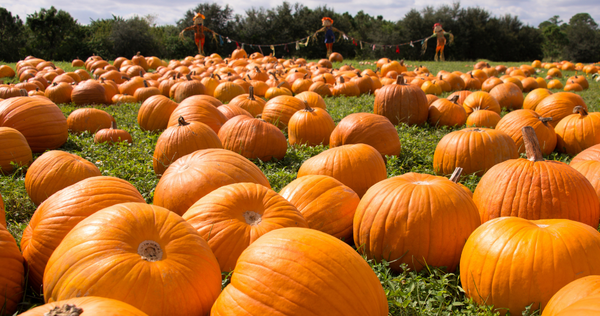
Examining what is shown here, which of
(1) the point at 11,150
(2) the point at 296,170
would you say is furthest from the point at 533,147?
(1) the point at 11,150

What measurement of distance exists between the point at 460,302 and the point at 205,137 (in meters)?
3.17

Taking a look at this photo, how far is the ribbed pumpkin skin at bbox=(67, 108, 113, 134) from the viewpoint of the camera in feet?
19.9

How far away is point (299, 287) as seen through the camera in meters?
1.65

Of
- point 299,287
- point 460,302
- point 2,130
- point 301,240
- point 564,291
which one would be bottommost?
point 460,302

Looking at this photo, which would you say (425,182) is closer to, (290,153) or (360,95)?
(290,153)

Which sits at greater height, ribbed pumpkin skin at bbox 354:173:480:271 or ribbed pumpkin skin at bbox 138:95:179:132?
ribbed pumpkin skin at bbox 138:95:179:132

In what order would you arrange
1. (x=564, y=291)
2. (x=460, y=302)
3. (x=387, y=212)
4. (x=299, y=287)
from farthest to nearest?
1. (x=387, y=212)
2. (x=460, y=302)
3. (x=564, y=291)
4. (x=299, y=287)

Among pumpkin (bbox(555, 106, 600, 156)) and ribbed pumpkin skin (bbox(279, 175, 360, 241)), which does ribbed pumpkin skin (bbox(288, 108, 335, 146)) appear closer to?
ribbed pumpkin skin (bbox(279, 175, 360, 241))

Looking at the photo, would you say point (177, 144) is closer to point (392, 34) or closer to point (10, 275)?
point (10, 275)

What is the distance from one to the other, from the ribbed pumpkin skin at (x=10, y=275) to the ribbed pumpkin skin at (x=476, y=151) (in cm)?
407

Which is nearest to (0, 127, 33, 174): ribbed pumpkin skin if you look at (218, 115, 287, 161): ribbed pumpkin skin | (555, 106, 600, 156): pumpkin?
(218, 115, 287, 161): ribbed pumpkin skin

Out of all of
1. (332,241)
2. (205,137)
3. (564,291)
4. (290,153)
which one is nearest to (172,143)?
(205,137)

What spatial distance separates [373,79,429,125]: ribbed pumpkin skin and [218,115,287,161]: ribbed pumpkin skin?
2512mm

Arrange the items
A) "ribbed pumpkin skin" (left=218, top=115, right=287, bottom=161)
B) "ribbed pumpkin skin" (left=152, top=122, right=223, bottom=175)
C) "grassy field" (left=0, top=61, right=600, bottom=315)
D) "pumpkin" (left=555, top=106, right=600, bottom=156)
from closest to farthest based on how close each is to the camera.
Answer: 1. "grassy field" (left=0, top=61, right=600, bottom=315)
2. "ribbed pumpkin skin" (left=152, top=122, right=223, bottom=175)
3. "ribbed pumpkin skin" (left=218, top=115, right=287, bottom=161)
4. "pumpkin" (left=555, top=106, right=600, bottom=156)
